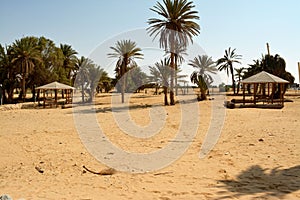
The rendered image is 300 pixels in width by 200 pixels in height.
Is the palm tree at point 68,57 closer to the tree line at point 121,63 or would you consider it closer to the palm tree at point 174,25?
the tree line at point 121,63

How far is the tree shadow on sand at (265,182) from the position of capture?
5.51m

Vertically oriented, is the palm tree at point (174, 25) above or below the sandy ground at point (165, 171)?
above

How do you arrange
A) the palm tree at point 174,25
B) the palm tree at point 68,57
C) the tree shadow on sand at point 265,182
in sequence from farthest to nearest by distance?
the palm tree at point 68,57, the palm tree at point 174,25, the tree shadow on sand at point 265,182

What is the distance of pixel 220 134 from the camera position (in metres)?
11.6

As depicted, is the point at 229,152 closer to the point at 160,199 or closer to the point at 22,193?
the point at 160,199

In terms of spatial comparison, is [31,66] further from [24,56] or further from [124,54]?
[124,54]

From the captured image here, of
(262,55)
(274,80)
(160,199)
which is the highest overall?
(262,55)

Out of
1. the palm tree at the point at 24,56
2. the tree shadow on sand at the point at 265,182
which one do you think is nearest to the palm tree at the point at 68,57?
the palm tree at the point at 24,56

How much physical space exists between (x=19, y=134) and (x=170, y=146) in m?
6.30

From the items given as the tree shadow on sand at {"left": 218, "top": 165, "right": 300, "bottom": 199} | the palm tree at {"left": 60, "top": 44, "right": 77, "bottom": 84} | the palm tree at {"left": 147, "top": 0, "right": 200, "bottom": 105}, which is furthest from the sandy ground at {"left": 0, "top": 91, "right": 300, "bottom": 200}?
the palm tree at {"left": 60, "top": 44, "right": 77, "bottom": 84}

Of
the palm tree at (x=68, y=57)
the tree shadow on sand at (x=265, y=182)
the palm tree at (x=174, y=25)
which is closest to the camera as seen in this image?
the tree shadow on sand at (x=265, y=182)

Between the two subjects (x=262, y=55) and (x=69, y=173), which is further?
(x=262, y=55)

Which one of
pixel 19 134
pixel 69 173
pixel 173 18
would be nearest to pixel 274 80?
pixel 173 18

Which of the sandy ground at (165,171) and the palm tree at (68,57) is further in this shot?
the palm tree at (68,57)
